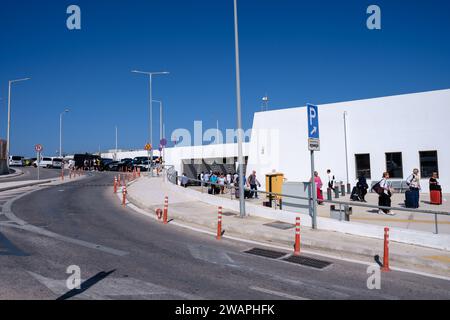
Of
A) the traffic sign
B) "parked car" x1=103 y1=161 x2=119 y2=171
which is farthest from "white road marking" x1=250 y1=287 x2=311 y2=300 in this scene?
"parked car" x1=103 y1=161 x2=119 y2=171

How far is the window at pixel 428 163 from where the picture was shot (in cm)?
2080

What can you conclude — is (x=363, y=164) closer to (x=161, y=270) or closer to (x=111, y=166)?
(x=161, y=270)

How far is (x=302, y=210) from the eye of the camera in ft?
46.6

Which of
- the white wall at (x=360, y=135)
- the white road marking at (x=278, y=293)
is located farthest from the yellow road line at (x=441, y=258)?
the white wall at (x=360, y=135)

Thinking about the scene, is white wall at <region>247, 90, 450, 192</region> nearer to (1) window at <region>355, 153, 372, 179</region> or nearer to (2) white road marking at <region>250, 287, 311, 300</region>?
(1) window at <region>355, 153, 372, 179</region>

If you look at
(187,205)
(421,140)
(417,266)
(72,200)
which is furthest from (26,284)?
(421,140)

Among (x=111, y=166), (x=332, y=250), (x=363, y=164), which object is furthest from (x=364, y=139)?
(x=111, y=166)

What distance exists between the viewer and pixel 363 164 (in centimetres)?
2322

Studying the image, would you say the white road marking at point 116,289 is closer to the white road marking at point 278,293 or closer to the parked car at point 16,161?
the white road marking at point 278,293

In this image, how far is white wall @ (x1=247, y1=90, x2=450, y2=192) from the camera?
814 inches

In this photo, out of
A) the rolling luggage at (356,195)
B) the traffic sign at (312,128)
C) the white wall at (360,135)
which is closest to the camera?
the traffic sign at (312,128)

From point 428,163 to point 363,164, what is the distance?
3666 millimetres

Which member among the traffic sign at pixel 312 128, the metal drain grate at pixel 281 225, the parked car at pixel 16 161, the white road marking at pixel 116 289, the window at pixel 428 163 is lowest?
the white road marking at pixel 116 289

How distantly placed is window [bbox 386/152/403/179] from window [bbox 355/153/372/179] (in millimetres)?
1197
